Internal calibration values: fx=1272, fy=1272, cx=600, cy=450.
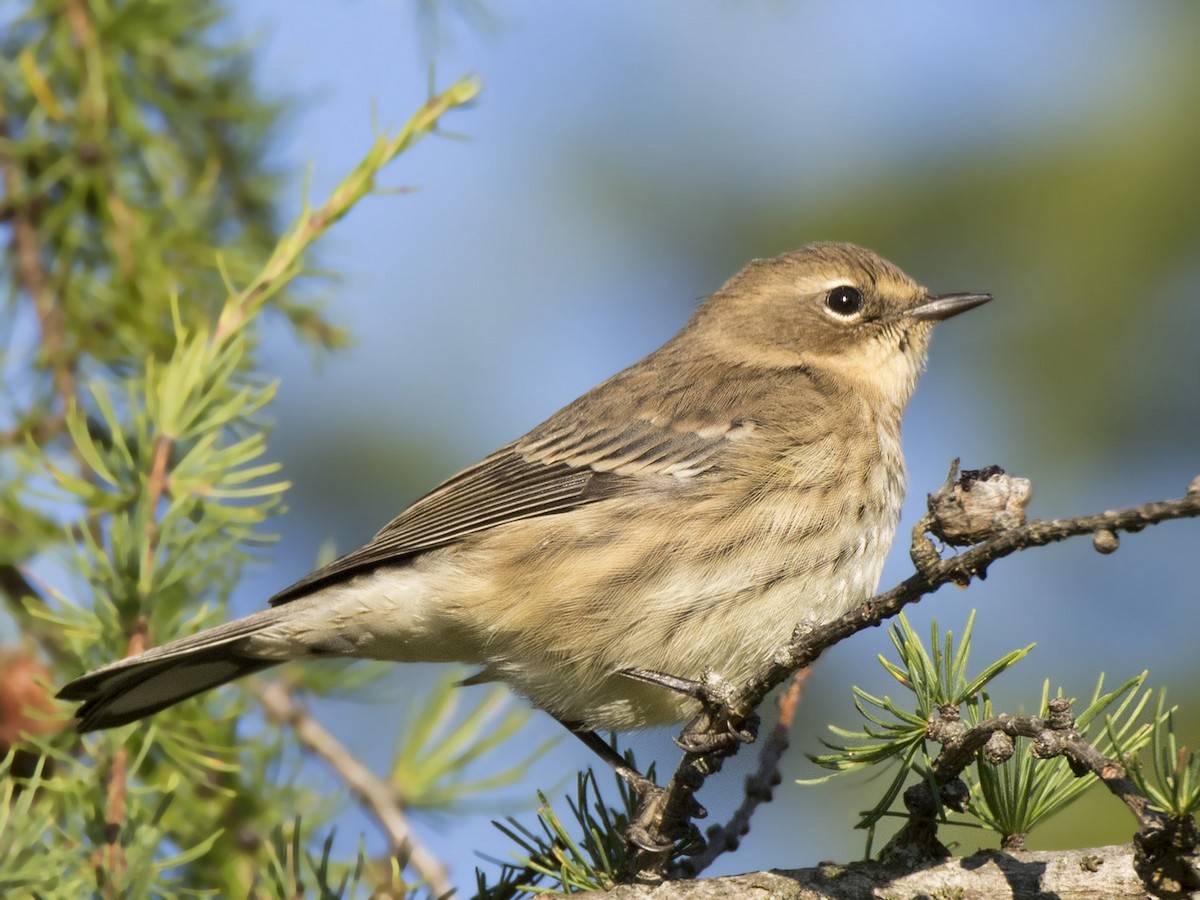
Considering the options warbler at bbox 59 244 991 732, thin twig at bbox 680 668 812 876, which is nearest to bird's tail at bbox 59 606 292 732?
warbler at bbox 59 244 991 732

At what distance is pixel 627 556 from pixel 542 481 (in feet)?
2.43

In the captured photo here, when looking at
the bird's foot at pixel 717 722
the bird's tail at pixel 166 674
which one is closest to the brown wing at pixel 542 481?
the bird's tail at pixel 166 674

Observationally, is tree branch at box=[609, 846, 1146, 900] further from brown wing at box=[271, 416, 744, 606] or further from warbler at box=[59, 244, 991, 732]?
brown wing at box=[271, 416, 744, 606]

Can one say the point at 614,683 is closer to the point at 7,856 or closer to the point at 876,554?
the point at 876,554

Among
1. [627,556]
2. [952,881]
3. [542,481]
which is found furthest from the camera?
[542,481]

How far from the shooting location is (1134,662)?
5012mm

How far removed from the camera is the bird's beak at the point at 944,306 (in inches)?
218

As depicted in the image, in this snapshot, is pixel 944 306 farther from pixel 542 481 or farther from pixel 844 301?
pixel 542 481

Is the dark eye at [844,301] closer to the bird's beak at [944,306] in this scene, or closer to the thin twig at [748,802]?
the bird's beak at [944,306]

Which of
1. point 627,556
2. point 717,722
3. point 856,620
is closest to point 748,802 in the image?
point 717,722

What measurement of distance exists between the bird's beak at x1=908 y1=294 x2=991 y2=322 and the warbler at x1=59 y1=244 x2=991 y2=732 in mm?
Result: 10

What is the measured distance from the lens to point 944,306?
561cm

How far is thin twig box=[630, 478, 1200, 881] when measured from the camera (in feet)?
7.74

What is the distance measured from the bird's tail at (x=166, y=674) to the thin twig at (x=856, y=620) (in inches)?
59.9
